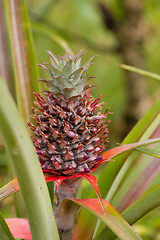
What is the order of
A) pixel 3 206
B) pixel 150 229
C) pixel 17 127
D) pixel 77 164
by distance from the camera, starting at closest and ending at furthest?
pixel 17 127, pixel 77 164, pixel 150 229, pixel 3 206

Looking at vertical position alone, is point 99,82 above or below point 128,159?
above

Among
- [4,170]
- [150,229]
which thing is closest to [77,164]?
[150,229]

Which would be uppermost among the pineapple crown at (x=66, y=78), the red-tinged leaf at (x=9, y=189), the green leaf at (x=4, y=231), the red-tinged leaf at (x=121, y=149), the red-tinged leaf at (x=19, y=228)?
the pineapple crown at (x=66, y=78)

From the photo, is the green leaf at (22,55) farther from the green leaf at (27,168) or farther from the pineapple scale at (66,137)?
the green leaf at (27,168)

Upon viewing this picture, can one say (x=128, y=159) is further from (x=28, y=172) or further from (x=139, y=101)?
(x=139, y=101)

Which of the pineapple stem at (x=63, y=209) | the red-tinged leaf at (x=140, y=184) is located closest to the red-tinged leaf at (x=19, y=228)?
the pineapple stem at (x=63, y=209)
